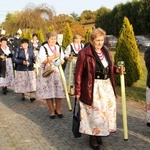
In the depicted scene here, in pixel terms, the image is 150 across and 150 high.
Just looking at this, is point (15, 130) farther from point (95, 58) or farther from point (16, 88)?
point (16, 88)

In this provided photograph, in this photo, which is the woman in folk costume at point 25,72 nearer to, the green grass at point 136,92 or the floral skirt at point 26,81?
the floral skirt at point 26,81

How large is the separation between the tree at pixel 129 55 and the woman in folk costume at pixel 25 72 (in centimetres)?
314

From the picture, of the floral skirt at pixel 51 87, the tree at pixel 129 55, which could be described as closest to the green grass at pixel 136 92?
the tree at pixel 129 55

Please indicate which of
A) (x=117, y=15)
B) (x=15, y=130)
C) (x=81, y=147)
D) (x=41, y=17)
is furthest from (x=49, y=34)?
(x=117, y=15)

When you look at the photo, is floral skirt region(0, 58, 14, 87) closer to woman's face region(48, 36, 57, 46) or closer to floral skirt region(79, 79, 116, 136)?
woman's face region(48, 36, 57, 46)

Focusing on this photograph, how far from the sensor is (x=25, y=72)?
8.89 meters

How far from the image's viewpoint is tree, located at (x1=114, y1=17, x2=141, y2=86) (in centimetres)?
1006

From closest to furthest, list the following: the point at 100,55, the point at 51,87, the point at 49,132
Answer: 1. the point at 100,55
2. the point at 49,132
3. the point at 51,87

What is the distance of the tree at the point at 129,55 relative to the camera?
33.0ft

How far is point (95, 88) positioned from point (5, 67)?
6.45 meters

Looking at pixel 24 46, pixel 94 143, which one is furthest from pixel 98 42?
pixel 24 46

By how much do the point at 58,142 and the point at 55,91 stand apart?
181 centimetres

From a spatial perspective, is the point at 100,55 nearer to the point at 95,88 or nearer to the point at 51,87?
the point at 95,88

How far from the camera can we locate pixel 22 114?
731 centimetres
